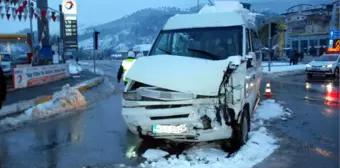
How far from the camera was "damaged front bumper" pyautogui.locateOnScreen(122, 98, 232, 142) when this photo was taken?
238 inches

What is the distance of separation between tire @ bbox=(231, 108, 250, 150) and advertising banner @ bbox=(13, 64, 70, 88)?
506 inches

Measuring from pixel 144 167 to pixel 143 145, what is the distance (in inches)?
54.9

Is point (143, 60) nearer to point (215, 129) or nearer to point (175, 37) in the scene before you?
point (175, 37)

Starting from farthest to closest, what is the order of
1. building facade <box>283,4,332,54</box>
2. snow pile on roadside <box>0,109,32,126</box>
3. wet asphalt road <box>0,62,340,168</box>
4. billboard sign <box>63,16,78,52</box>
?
building facade <box>283,4,332,54</box> < billboard sign <box>63,16,78,52</box> < snow pile on roadside <box>0,109,32,126</box> < wet asphalt road <box>0,62,340,168</box>

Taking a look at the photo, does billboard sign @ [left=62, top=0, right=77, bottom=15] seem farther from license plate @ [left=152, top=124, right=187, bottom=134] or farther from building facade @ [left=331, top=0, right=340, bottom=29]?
building facade @ [left=331, top=0, right=340, bottom=29]

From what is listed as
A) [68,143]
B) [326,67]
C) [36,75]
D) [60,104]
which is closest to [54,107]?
[60,104]

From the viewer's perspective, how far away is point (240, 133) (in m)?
6.65

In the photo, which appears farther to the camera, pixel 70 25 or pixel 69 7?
pixel 69 7

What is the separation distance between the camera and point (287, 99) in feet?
45.1

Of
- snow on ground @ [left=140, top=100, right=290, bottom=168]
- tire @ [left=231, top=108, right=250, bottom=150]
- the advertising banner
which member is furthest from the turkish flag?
tire @ [left=231, top=108, right=250, bottom=150]

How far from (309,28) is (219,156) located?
214 ft

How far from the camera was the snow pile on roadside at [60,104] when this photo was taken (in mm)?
10884

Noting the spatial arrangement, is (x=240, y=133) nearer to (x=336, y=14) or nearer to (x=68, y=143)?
(x=68, y=143)

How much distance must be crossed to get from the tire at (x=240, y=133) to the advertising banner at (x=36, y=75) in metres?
12.9
